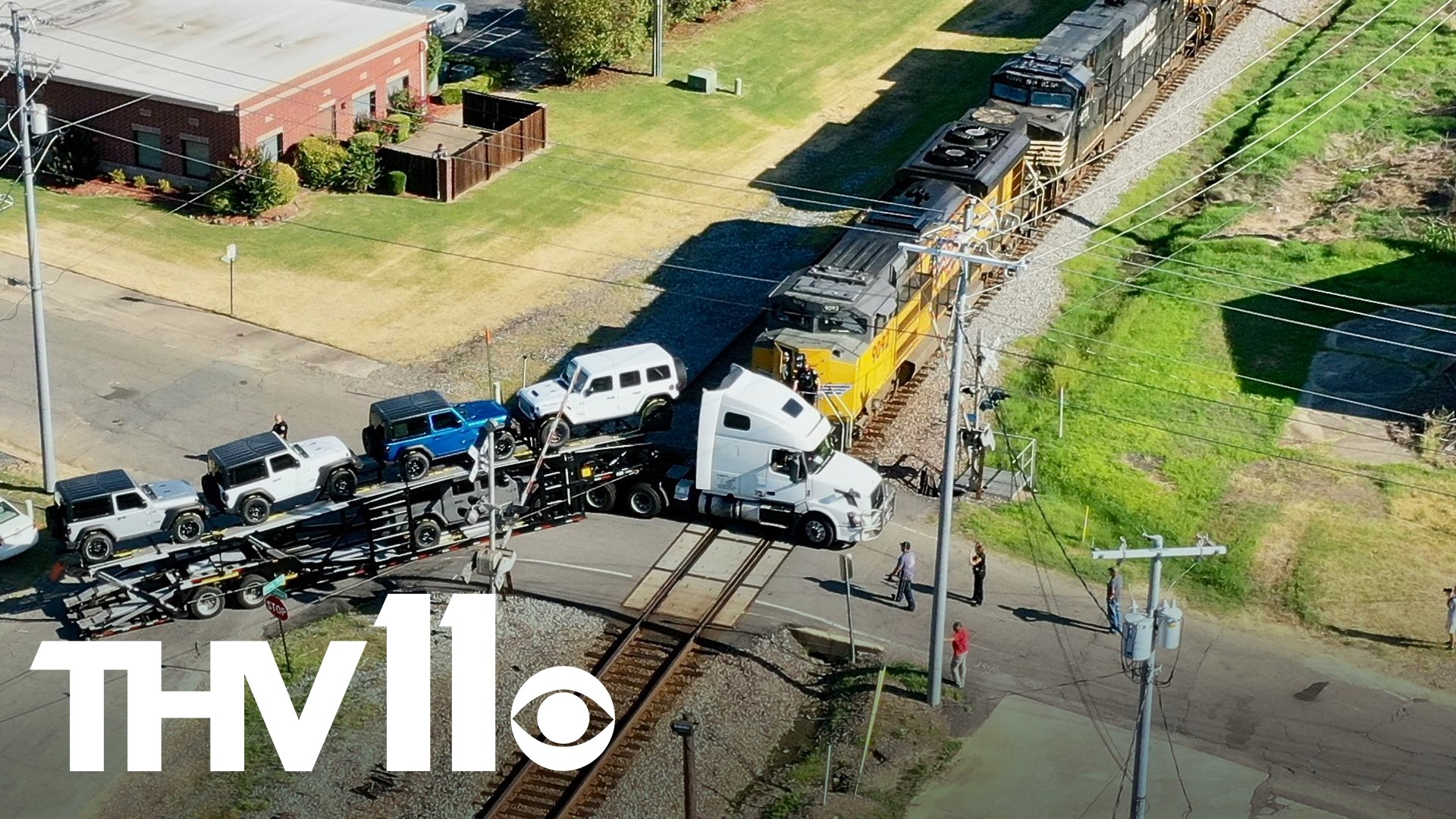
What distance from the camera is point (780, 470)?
3834 centimetres

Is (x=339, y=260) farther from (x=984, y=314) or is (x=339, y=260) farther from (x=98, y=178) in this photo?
(x=984, y=314)

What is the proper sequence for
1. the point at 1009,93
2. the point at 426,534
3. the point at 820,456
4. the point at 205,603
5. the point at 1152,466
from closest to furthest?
the point at 205,603
the point at 426,534
the point at 820,456
the point at 1152,466
the point at 1009,93

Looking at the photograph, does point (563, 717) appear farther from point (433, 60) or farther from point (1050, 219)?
point (433, 60)

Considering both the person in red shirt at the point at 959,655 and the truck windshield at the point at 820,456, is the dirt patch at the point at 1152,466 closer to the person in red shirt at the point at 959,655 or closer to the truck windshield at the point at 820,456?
the truck windshield at the point at 820,456

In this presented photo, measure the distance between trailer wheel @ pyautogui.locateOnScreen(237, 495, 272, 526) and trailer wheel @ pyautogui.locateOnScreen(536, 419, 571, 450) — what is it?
5951mm

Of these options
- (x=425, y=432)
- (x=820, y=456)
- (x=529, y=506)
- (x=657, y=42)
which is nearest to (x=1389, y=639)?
(x=820, y=456)

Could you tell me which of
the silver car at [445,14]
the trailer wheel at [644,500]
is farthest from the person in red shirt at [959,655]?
the silver car at [445,14]

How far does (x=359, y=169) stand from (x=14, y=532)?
22.1 meters

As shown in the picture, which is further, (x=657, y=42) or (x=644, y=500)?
(x=657, y=42)

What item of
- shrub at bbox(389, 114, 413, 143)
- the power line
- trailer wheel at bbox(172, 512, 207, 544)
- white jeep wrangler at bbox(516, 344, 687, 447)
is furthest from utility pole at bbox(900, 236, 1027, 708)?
shrub at bbox(389, 114, 413, 143)

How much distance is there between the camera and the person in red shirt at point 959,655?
33.6 metres

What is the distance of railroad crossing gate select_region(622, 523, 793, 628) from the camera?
3631 cm

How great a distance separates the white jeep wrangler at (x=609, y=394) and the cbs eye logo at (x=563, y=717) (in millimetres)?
7488

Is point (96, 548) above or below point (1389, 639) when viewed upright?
above
